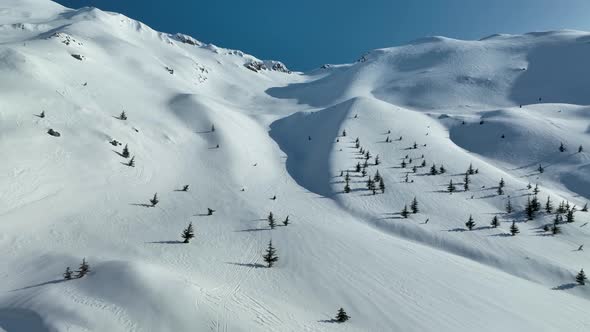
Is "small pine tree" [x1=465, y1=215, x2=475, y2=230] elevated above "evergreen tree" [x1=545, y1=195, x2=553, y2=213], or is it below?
below

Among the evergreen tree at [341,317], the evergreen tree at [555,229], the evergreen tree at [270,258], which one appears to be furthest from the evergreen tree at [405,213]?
the evergreen tree at [341,317]

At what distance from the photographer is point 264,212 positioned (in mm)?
28281

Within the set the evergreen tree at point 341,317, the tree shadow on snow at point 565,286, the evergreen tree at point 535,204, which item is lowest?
the tree shadow on snow at point 565,286

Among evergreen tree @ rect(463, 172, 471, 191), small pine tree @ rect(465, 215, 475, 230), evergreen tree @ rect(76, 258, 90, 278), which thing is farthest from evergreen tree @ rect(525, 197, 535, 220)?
evergreen tree @ rect(76, 258, 90, 278)

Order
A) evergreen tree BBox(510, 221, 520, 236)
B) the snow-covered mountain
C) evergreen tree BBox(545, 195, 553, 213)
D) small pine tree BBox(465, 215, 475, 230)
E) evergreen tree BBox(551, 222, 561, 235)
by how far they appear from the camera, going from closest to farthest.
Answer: the snow-covered mountain, evergreen tree BBox(510, 221, 520, 236), evergreen tree BBox(551, 222, 561, 235), small pine tree BBox(465, 215, 475, 230), evergreen tree BBox(545, 195, 553, 213)

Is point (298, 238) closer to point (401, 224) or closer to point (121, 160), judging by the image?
point (401, 224)

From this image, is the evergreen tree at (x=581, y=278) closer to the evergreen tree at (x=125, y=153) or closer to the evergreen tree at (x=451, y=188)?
the evergreen tree at (x=451, y=188)

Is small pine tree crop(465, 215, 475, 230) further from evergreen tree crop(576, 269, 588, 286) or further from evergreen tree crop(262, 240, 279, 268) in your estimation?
evergreen tree crop(262, 240, 279, 268)

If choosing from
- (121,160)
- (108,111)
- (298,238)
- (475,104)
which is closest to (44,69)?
(108,111)

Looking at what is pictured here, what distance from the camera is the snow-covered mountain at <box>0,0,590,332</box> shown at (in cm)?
1500

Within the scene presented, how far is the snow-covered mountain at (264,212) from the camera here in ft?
49.2

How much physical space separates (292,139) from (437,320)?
42009 millimetres

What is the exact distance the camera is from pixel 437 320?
15195 millimetres

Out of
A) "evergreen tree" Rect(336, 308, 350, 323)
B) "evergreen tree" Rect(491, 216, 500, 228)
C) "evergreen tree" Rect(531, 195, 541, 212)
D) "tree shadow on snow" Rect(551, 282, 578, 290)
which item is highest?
"evergreen tree" Rect(531, 195, 541, 212)
